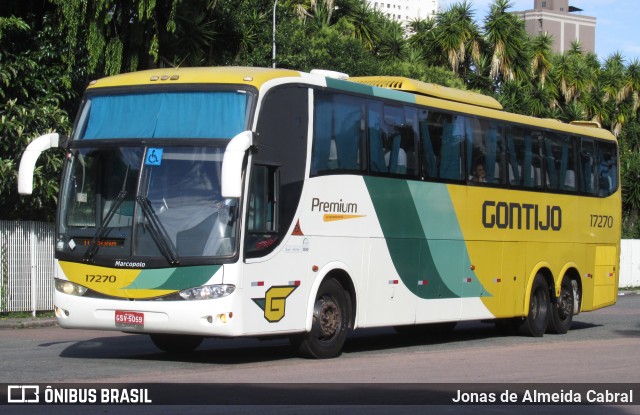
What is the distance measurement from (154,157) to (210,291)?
173 centimetres

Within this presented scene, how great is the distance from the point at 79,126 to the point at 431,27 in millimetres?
39242

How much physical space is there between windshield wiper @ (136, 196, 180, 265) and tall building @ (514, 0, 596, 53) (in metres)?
136

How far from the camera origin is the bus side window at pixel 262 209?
43.3ft

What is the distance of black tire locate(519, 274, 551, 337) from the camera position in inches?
787

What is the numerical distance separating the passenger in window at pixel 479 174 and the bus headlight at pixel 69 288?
7.13 metres

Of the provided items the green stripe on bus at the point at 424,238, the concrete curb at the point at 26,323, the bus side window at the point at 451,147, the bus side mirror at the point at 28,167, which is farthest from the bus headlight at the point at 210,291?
the concrete curb at the point at 26,323

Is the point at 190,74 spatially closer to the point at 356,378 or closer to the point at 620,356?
the point at 356,378

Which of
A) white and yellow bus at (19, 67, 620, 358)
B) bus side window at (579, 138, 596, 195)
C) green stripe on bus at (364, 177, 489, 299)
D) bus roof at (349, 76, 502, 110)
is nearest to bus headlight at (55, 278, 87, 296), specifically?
white and yellow bus at (19, 67, 620, 358)

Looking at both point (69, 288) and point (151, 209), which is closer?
point (151, 209)

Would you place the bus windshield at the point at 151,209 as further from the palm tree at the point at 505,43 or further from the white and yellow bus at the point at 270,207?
the palm tree at the point at 505,43

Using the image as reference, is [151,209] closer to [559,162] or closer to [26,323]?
[26,323]

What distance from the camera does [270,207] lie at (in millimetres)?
13547

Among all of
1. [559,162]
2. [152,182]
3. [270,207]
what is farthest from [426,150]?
[152,182]

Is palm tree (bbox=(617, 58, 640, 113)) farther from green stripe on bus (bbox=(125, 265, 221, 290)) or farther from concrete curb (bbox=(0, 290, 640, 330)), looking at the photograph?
green stripe on bus (bbox=(125, 265, 221, 290))
